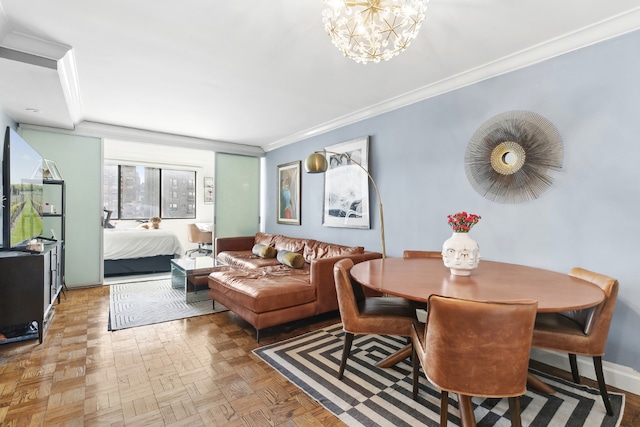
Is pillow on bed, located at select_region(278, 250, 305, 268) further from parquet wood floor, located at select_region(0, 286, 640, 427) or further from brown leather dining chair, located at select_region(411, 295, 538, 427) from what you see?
brown leather dining chair, located at select_region(411, 295, 538, 427)

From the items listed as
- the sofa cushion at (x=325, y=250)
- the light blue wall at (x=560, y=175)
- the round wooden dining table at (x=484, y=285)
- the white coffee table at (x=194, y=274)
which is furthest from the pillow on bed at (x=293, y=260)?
the round wooden dining table at (x=484, y=285)

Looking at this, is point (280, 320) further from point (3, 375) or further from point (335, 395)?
point (3, 375)

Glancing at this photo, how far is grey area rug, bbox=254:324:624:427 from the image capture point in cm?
174

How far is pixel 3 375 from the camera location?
85.2 inches

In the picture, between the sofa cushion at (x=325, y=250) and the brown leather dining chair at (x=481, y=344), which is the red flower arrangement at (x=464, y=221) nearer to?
the brown leather dining chair at (x=481, y=344)

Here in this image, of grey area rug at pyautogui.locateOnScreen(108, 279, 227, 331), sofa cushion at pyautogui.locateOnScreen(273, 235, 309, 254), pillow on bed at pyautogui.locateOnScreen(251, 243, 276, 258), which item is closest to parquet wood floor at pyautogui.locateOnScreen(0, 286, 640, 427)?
grey area rug at pyautogui.locateOnScreen(108, 279, 227, 331)

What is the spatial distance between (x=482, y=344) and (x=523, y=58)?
2364 millimetres

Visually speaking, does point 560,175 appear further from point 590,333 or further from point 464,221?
point 590,333

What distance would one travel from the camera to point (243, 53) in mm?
2531

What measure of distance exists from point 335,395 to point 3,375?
230cm

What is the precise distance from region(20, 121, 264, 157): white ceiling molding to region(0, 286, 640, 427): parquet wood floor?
281 cm

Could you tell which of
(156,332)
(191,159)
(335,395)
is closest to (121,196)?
(191,159)

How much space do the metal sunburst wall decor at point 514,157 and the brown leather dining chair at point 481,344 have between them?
1599 mm

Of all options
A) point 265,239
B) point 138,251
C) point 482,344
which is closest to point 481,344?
point 482,344
